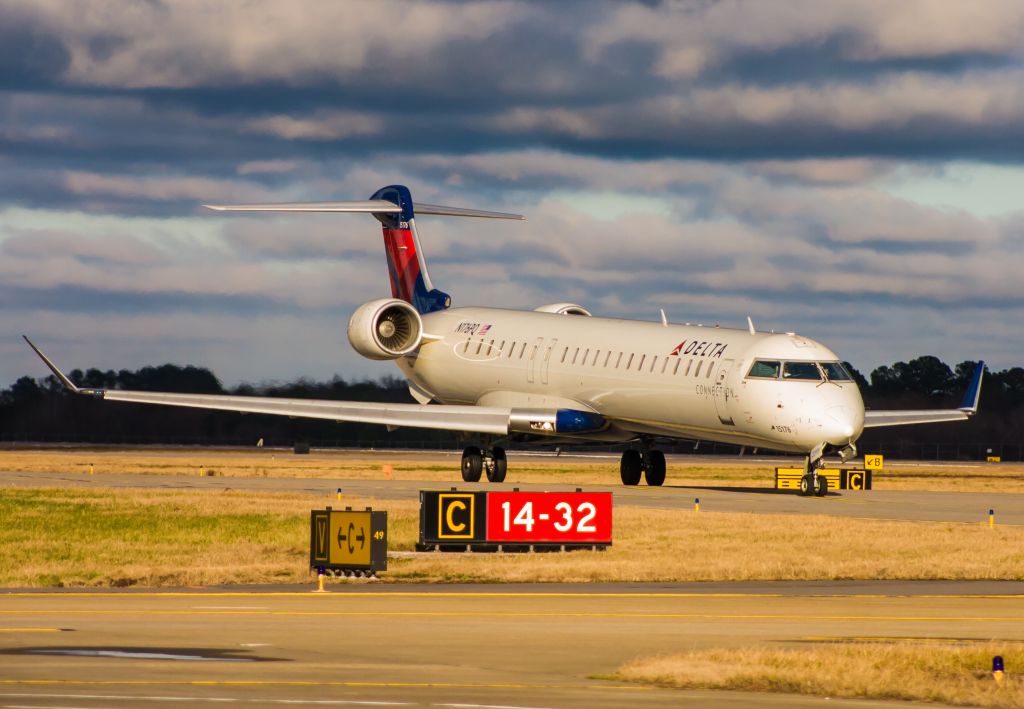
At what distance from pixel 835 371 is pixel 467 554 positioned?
17.4m

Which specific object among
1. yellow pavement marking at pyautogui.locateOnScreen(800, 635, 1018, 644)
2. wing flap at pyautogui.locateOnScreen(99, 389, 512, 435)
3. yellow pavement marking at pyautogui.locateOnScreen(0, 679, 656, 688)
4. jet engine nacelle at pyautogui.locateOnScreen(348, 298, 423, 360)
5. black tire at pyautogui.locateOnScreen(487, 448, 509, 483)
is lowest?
yellow pavement marking at pyautogui.locateOnScreen(0, 679, 656, 688)

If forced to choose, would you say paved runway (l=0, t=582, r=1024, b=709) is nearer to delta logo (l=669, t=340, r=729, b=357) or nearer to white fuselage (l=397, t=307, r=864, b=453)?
white fuselage (l=397, t=307, r=864, b=453)

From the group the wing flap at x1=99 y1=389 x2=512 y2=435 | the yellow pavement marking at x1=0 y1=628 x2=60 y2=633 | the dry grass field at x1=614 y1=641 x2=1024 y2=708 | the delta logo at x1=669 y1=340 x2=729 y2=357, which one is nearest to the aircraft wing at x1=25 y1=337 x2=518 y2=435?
the wing flap at x1=99 y1=389 x2=512 y2=435

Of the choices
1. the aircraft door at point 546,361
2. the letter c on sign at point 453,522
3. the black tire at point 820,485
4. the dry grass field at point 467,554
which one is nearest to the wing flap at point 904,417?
the black tire at point 820,485

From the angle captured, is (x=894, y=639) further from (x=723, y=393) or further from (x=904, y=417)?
(x=904, y=417)

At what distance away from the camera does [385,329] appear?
5675cm

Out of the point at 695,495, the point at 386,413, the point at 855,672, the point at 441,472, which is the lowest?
the point at 855,672

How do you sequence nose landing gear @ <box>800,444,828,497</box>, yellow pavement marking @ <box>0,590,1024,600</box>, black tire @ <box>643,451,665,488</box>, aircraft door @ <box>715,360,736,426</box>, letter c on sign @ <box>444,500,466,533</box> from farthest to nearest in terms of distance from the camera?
black tire @ <box>643,451,665,488</box>, nose landing gear @ <box>800,444,828,497</box>, aircraft door @ <box>715,360,736,426</box>, letter c on sign @ <box>444,500,466,533</box>, yellow pavement marking @ <box>0,590,1024,600</box>

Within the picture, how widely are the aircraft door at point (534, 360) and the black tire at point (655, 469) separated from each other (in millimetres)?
4510

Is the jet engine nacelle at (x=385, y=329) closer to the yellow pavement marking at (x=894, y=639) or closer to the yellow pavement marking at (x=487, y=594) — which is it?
the yellow pavement marking at (x=487, y=594)

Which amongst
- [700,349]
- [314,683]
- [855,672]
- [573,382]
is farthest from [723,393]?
[314,683]

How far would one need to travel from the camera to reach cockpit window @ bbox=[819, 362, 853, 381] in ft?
145

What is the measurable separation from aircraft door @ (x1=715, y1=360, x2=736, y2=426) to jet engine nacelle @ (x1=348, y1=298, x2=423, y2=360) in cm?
1498

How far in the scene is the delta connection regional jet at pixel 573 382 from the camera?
43.8m
